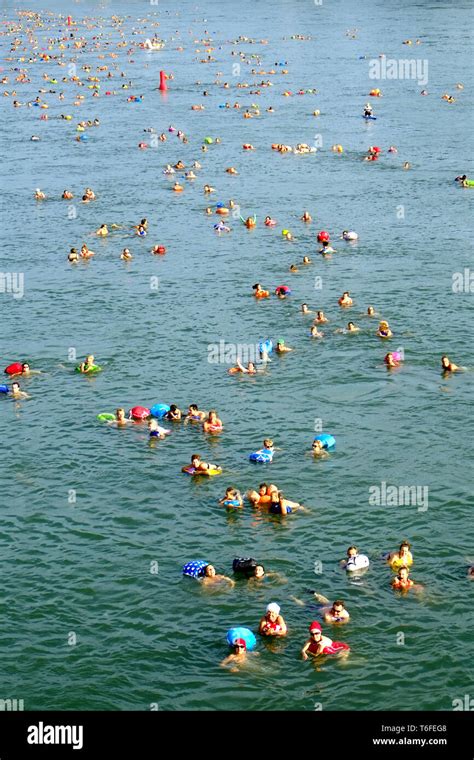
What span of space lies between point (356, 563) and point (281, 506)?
490 centimetres

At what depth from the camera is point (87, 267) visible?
7012cm

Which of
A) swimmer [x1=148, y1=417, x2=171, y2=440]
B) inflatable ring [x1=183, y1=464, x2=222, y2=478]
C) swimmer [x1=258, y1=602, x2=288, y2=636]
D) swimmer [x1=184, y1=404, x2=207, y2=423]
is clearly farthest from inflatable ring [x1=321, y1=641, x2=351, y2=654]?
swimmer [x1=184, y1=404, x2=207, y2=423]

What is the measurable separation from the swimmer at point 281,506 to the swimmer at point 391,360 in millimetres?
14073

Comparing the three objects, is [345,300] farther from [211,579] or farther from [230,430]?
[211,579]

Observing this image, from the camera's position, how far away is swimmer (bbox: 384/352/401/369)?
52094 millimetres

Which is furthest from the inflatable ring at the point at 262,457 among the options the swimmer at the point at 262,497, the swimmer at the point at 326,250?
the swimmer at the point at 326,250

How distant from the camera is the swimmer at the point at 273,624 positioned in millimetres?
32656

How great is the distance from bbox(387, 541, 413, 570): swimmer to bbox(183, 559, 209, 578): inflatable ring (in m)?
6.56

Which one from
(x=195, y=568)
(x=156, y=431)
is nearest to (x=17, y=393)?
(x=156, y=431)

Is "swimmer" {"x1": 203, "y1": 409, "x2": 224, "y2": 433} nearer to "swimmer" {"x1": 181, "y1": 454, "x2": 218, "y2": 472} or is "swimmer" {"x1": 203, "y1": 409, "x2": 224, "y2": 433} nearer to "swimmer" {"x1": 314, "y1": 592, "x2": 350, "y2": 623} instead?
"swimmer" {"x1": 181, "y1": 454, "x2": 218, "y2": 472}

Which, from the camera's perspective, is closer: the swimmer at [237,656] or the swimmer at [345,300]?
the swimmer at [237,656]

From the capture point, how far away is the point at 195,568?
3616 cm

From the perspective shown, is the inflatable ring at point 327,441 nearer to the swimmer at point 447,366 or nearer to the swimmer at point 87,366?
the swimmer at point 447,366

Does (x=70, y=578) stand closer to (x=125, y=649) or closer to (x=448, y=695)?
(x=125, y=649)
